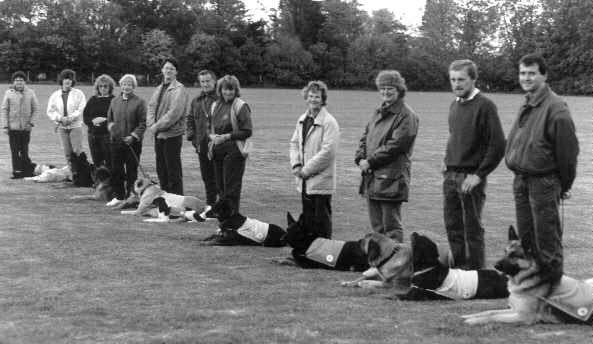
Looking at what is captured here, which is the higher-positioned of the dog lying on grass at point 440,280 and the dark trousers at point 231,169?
the dark trousers at point 231,169

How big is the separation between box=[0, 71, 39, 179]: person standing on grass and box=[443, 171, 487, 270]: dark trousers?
9.97 metres

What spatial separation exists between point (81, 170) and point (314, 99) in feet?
22.2

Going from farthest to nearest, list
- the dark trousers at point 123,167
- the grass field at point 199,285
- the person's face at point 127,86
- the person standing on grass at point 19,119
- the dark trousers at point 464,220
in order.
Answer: the person standing on grass at point 19,119 → the dark trousers at point 123,167 → the person's face at point 127,86 → the dark trousers at point 464,220 → the grass field at point 199,285

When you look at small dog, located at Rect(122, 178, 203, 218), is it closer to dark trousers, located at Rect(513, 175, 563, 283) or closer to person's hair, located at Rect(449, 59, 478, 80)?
person's hair, located at Rect(449, 59, 478, 80)

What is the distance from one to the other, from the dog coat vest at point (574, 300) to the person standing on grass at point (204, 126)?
5365 millimetres

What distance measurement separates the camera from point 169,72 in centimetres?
1046

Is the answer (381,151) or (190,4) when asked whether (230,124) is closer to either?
(381,151)

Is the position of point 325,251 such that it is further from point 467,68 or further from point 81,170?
point 81,170

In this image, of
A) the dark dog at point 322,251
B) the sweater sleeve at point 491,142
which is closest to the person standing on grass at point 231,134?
the dark dog at point 322,251

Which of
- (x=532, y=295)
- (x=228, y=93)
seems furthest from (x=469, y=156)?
(x=228, y=93)

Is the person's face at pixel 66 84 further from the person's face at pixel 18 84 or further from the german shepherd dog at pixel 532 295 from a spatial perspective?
the german shepherd dog at pixel 532 295

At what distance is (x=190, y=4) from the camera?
85812mm

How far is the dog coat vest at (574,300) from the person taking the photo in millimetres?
4973

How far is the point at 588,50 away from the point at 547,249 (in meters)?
73.3
